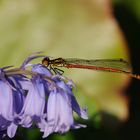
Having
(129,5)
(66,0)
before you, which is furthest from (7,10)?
(129,5)

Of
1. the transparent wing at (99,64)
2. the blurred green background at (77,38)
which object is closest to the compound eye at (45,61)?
the transparent wing at (99,64)

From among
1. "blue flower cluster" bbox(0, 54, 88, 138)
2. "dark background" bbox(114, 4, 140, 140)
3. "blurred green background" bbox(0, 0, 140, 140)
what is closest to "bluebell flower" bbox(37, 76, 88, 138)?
"blue flower cluster" bbox(0, 54, 88, 138)

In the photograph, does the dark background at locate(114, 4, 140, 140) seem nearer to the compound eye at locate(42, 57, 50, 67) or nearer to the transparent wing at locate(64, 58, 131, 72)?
the transparent wing at locate(64, 58, 131, 72)

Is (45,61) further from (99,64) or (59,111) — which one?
(99,64)

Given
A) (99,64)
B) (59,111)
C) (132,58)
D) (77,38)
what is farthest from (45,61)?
(132,58)

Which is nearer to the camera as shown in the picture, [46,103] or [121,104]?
[46,103]

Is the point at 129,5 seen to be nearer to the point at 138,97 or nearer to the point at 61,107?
the point at 138,97

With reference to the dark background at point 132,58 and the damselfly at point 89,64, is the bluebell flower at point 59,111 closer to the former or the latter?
the damselfly at point 89,64
